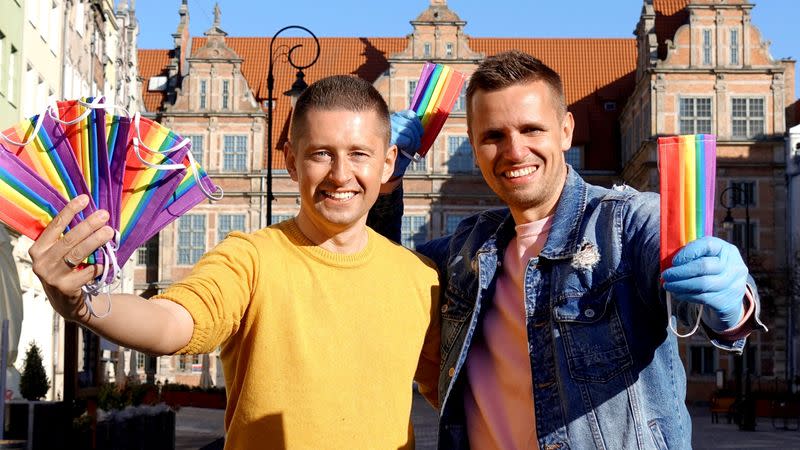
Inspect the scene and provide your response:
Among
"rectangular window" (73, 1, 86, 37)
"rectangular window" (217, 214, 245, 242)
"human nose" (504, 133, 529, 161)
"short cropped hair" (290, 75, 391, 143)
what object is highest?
"rectangular window" (73, 1, 86, 37)

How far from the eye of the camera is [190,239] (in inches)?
1335

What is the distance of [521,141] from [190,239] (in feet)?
104

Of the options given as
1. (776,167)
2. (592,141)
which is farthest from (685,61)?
(592,141)

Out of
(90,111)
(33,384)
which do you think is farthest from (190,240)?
(90,111)

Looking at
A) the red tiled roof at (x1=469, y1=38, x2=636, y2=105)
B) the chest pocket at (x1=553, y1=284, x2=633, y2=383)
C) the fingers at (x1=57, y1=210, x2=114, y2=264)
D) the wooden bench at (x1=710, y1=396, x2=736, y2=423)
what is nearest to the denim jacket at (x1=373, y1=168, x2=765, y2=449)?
the chest pocket at (x1=553, y1=284, x2=633, y2=383)

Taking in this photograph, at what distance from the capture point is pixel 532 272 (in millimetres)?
2953

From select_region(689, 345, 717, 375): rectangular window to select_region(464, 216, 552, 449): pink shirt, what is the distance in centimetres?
2757

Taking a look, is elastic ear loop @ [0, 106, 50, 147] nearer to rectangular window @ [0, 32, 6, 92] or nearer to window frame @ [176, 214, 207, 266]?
rectangular window @ [0, 32, 6, 92]

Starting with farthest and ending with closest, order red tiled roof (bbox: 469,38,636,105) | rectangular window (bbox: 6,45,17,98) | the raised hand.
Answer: red tiled roof (bbox: 469,38,636,105) → rectangular window (bbox: 6,45,17,98) → the raised hand

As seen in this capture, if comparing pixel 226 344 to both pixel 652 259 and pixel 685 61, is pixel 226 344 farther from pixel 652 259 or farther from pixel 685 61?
pixel 685 61

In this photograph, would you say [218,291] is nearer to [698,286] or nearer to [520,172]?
[520,172]

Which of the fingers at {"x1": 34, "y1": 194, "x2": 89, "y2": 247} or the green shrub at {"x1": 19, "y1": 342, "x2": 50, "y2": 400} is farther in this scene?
the green shrub at {"x1": 19, "y1": 342, "x2": 50, "y2": 400}

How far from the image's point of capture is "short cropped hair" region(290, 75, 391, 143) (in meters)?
2.88

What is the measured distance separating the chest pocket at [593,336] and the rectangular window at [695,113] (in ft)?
92.7
